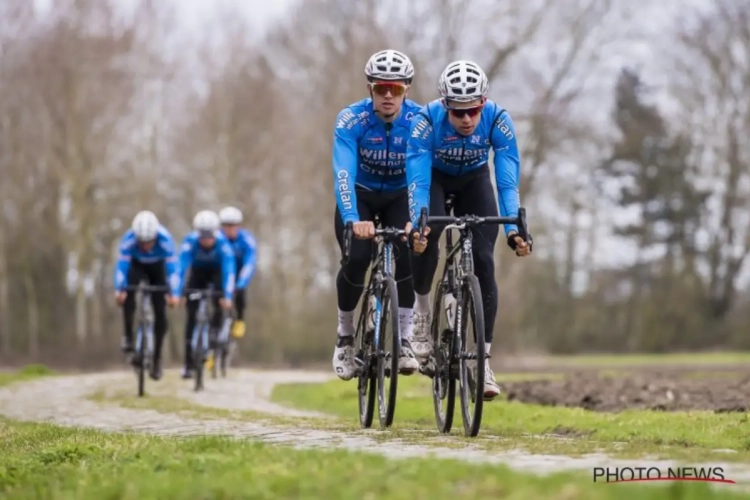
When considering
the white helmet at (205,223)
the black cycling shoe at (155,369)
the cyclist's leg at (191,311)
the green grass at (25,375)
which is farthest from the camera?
the green grass at (25,375)

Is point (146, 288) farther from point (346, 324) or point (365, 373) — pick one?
point (365, 373)

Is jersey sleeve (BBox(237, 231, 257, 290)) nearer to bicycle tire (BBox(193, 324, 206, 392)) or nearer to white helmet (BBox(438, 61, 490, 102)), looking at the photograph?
bicycle tire (BBox(193, 324, 206, 392))

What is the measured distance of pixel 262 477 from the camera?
A: 5.78 metres

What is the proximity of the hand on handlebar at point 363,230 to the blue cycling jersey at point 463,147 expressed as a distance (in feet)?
1.25

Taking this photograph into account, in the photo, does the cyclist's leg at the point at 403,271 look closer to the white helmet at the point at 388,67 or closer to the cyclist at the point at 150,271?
the white helmet at the point at 388,67

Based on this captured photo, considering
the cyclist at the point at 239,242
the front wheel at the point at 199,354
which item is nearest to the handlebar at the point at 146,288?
the front wheel at the point at 199,354

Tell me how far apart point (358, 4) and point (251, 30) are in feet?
31.1

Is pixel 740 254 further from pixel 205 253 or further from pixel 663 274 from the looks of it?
pixel 205 253

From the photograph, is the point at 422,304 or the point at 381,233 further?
the point at 422,304

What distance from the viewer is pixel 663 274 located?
2029 inches

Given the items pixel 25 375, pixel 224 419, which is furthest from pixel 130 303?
pixel 25 375

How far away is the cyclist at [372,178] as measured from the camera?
32.1ft

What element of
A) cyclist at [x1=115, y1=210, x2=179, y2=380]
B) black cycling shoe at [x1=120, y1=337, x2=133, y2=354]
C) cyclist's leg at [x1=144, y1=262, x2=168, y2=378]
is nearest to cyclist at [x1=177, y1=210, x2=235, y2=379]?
cyclist's leg at [x1=144, y1=262, x2=168, y2=378]

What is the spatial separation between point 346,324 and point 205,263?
9057 millimetres
